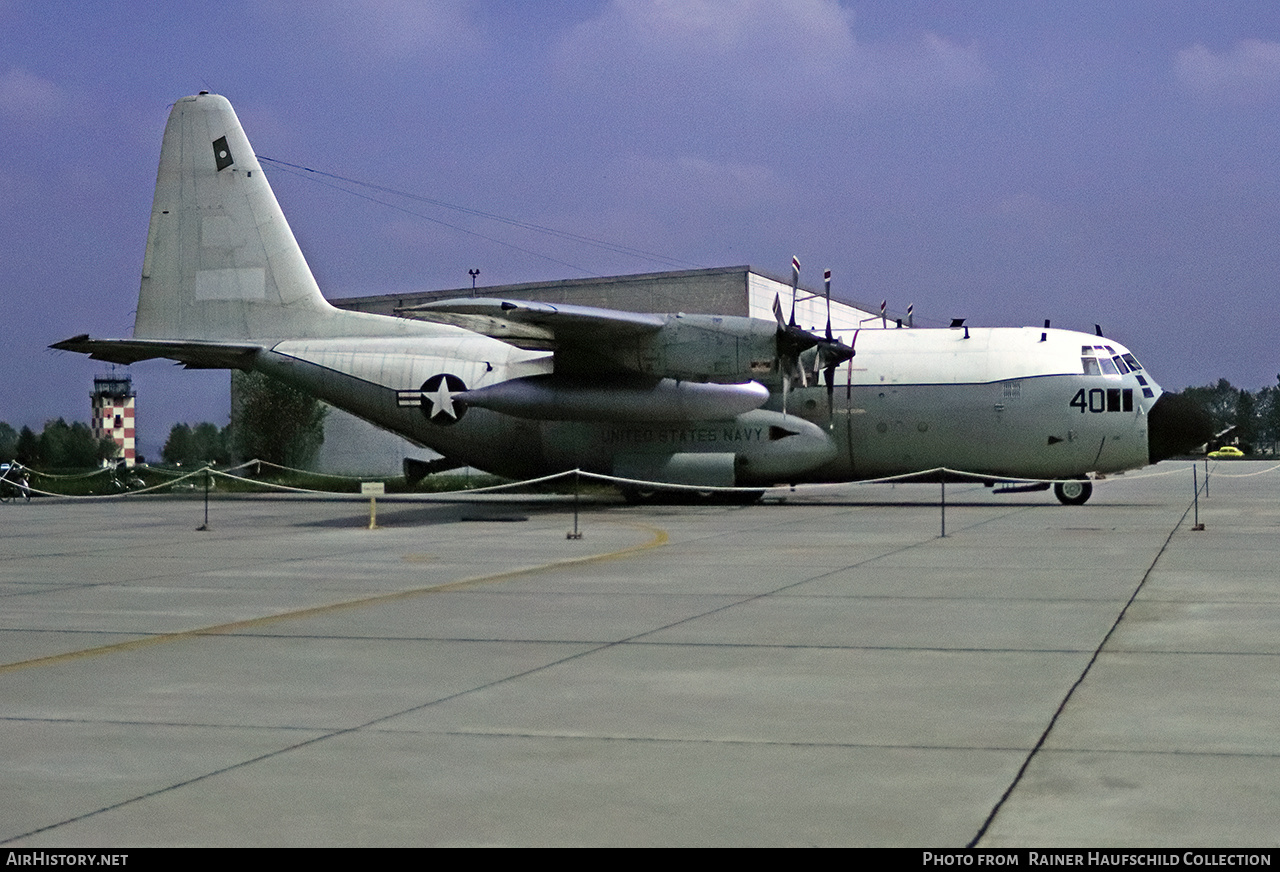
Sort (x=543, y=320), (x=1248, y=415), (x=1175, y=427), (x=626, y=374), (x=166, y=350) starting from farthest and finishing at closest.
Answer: (x=1248, y=415), (x=166, y=350), (x=626, y=374), (x=1175, y=427), (x=543, y=320)

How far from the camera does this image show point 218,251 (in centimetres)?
3081

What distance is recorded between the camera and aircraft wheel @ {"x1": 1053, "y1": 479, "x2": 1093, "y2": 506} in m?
27.5

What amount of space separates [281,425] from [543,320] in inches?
1041

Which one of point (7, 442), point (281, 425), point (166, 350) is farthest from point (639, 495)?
point (7, 442)

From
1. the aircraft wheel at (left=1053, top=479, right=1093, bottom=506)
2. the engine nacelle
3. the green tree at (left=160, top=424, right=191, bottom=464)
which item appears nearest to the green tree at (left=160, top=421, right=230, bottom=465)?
the green tree at (left=160, top=424, right=191, bottom=464)

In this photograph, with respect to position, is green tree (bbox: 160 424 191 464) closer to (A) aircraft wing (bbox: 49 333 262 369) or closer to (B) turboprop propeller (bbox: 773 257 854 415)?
(A) aircraft wing (bbox: 49 333 262 369)

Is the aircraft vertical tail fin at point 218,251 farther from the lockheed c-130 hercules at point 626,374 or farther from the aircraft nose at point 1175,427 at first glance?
the aircraft nose at point 1175,427

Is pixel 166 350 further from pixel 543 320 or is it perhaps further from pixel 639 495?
pixel 639 495

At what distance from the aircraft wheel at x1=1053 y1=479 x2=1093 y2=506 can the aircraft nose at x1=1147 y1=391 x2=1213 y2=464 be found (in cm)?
158

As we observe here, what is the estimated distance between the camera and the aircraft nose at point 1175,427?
85.0ft

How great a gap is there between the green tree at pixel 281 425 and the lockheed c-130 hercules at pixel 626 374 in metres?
16.9

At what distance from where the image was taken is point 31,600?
1293 centimetres

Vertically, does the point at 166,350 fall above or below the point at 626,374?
above

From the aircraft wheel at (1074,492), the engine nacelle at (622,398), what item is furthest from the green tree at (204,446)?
the aircraft wheel at (1074,492)
